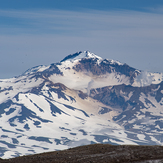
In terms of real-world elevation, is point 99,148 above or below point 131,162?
above

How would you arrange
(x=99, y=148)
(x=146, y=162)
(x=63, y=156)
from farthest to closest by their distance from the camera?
(x=99, y=148), (x=63, y=156), (x=146, y=162)

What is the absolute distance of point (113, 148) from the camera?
3351 inches

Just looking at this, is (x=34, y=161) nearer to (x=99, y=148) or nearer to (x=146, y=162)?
(x=99, y=148)

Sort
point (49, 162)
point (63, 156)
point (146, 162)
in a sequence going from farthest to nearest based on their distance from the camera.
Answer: point (63, 156) → point (49, 162) → point (146, 162)

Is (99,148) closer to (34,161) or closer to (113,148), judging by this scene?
(113,148)

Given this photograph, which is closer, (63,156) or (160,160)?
(160,160)

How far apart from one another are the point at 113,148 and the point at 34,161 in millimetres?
16813

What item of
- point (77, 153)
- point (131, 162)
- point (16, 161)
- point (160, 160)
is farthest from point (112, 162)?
point (16, 161)

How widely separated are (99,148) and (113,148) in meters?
3.94

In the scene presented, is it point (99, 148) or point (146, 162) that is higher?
point (99, 148)

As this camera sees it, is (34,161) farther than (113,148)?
No

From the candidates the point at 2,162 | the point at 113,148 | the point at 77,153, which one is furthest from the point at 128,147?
the point at 2,162

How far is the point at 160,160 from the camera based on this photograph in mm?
70625

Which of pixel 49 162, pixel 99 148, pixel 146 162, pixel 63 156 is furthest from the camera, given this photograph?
pixel 99 148
